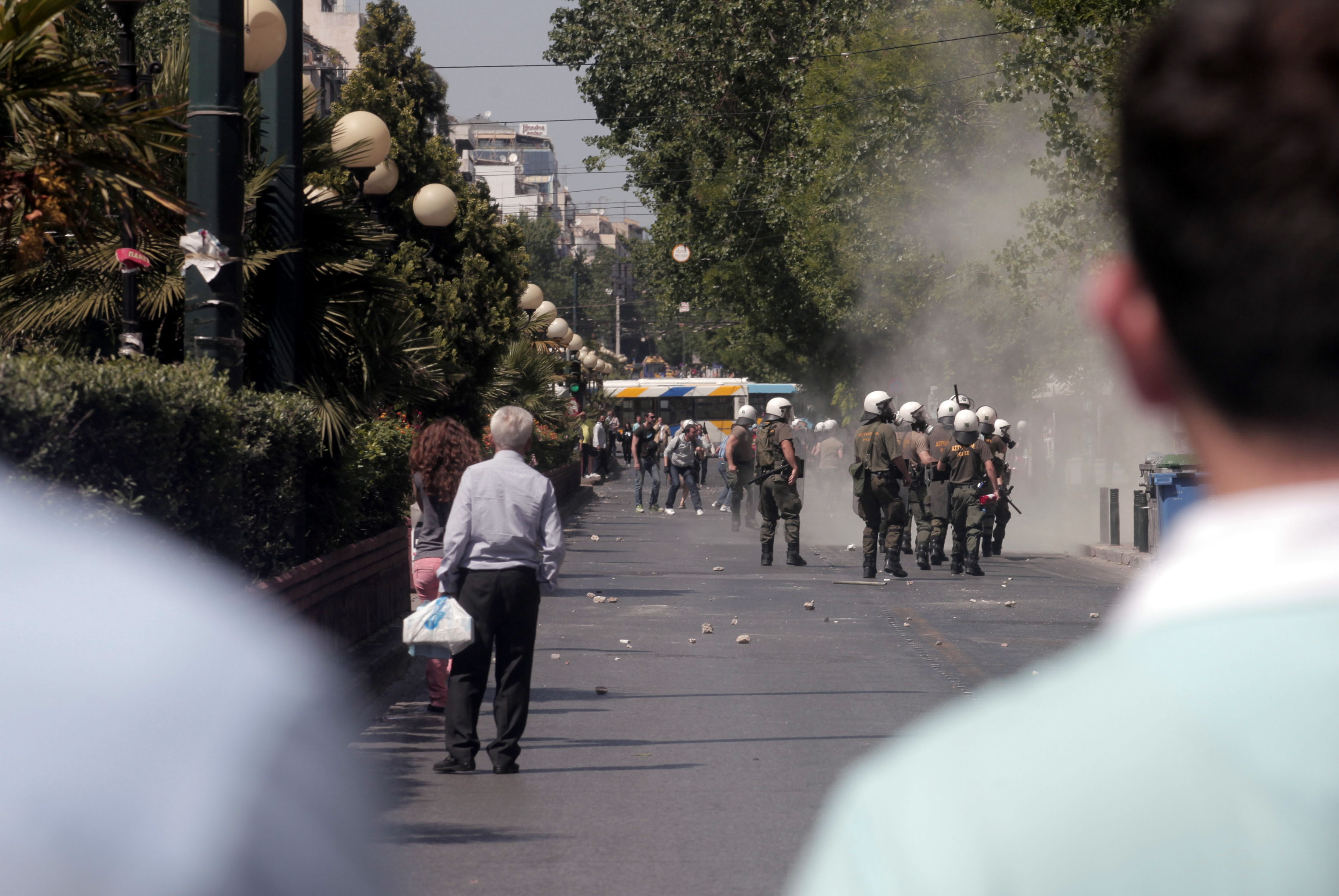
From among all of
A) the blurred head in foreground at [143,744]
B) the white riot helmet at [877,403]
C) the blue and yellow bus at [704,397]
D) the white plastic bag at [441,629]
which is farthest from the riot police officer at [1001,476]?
the blue and yellow bus at [704,397]

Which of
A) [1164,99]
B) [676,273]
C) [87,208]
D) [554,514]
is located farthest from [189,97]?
[676,273]

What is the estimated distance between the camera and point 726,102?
4638 cm

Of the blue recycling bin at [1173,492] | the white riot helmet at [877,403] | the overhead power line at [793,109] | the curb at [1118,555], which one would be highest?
the overhead power line at [793,109]

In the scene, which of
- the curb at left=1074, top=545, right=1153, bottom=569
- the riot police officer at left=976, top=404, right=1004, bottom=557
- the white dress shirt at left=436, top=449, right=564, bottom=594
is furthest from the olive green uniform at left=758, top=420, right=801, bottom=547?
the white dress shirt at left=436, top=449, right=564, bottom=594

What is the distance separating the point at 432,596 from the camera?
8.85m

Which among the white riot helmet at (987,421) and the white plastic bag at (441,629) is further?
the white riot helmet at (987,421)

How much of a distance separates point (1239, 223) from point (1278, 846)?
343 mm

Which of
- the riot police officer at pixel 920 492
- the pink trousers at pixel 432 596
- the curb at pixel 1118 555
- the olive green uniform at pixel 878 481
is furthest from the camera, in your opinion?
the curb at pixel 1118 555

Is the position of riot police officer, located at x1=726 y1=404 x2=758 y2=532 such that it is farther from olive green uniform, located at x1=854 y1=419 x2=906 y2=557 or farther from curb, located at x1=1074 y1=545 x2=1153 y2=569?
olive green uniform, located at x1=854 y1=419 x2=906 y2=557

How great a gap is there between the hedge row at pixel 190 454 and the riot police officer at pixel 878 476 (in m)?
7.17

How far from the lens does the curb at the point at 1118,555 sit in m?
19.1

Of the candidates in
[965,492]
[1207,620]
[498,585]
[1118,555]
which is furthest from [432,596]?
[1118,555]

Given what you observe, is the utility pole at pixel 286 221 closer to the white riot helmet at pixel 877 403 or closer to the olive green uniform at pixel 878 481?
the white riot helmet at pixel 877 403

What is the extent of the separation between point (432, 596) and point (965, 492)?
1019 centimetres
